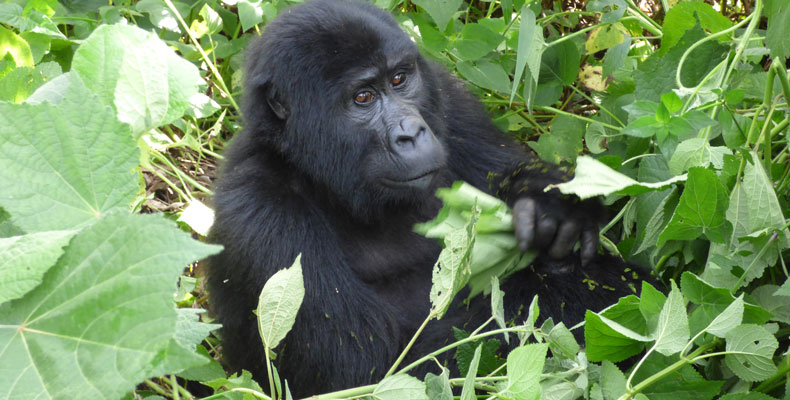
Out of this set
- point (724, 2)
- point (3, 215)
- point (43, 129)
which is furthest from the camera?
point (724, 2)

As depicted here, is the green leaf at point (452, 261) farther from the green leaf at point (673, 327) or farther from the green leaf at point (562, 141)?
the green leaf at point (562, 141)

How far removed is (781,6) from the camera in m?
2.71

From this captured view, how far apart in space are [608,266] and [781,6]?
119 centimetres

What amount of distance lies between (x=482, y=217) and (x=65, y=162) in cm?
172

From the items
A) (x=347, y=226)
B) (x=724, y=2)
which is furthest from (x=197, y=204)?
(x=724, y=2)

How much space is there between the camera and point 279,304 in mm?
2332

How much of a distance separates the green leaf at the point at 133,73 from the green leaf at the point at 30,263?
411mm

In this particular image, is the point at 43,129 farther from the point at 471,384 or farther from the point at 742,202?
the point at 742,202

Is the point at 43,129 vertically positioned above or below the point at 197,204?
above

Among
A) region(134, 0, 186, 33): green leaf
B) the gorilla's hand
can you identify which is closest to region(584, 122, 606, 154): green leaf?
the gorilla's hand

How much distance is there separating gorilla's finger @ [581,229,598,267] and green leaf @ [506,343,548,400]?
1248 mm

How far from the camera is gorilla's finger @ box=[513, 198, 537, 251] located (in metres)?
3.08

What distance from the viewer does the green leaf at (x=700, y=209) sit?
8.02ft

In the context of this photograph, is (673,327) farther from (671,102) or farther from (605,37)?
(605,37)
